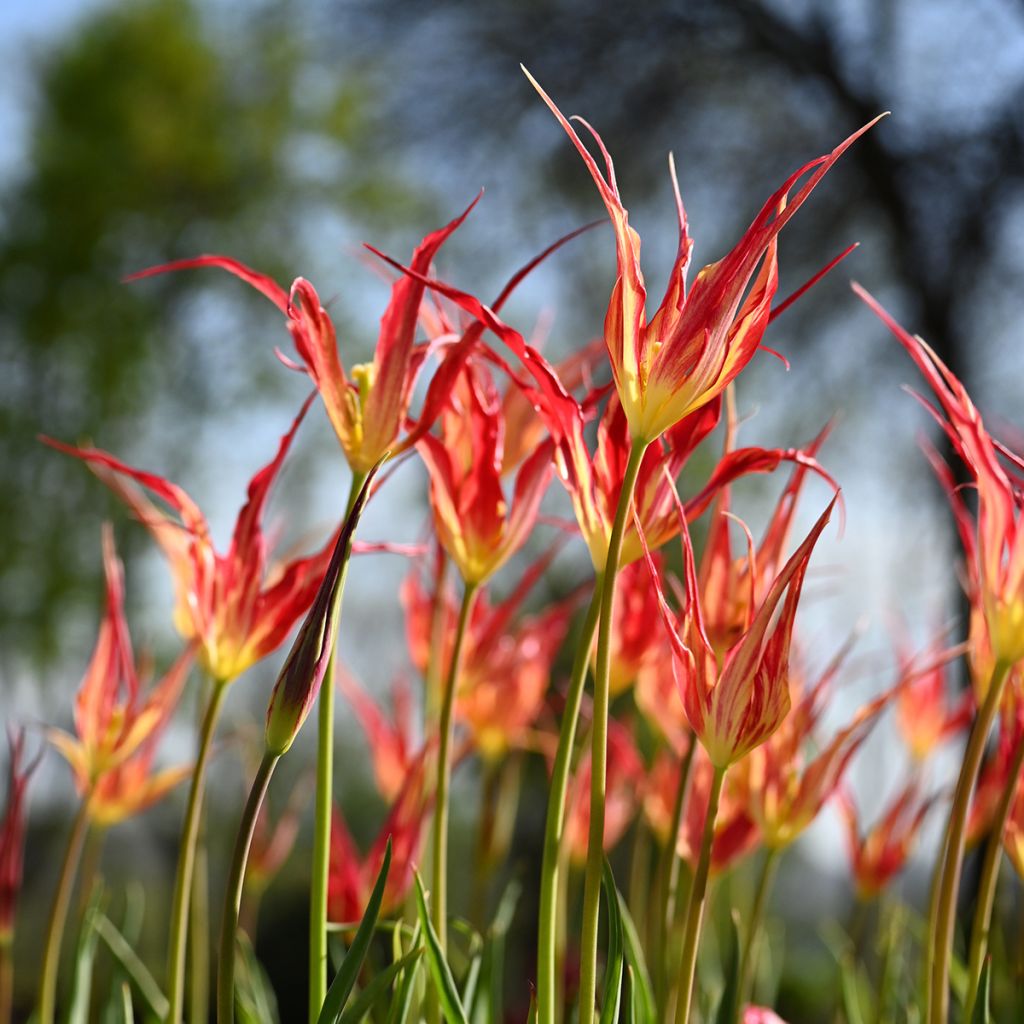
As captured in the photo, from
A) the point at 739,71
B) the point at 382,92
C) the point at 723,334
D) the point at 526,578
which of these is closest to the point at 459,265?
the point at 382,92

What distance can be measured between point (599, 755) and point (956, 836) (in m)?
0.13

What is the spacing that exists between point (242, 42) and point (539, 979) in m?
7.10

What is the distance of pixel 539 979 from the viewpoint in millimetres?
340

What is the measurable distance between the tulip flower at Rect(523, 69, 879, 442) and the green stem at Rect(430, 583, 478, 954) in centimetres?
11

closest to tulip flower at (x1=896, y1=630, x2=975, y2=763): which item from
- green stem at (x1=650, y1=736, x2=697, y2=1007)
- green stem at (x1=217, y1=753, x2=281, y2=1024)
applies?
green stem at (x1=650, y1=736, x2=697, y2=1007)

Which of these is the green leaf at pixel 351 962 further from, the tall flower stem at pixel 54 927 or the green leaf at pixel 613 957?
the tall flower stem at pixel 54 927

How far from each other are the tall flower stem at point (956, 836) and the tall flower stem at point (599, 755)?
118 millimetres

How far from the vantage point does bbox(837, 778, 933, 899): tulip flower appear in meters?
0.65

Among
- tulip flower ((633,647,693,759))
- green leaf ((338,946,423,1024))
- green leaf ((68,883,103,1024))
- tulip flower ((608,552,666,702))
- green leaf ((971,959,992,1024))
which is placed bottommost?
green leaf ((68,883,103,1024))

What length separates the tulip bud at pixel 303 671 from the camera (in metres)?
0.31

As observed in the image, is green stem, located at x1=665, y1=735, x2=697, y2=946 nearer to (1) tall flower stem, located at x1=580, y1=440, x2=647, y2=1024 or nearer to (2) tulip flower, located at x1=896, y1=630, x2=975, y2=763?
(1) tall flower stem, located at x1=580, y1=440, x2=647, y2=1024

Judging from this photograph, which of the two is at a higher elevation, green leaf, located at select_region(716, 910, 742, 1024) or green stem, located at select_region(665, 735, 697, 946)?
green stem, located at select_region(665, 735, 697, 946)

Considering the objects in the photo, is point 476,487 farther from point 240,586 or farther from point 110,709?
point 110,709

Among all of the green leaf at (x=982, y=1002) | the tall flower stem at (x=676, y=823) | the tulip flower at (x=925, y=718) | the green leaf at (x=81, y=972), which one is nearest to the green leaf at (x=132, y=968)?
the green leaf at (x=81, y=972)
